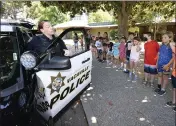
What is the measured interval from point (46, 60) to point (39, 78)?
209 millimetres

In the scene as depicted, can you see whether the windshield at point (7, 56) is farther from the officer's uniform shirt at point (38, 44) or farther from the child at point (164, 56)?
the child at point (164, 56)

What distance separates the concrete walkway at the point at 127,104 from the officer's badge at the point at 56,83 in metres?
1.95

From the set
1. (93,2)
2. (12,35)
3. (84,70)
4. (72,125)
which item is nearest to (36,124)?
(12,35)

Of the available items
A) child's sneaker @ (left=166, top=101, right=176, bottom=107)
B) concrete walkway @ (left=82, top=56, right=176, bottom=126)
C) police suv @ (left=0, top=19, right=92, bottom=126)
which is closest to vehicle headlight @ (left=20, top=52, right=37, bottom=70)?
police suv @ (left=0, top=19, right=92, bottom=126)

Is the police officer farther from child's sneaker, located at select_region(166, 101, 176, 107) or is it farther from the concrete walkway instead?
child's sneaker, located at select_region(166, 101, 176, 107)

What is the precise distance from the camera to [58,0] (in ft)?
53.2

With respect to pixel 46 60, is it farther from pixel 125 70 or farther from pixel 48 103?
pixel 125 70

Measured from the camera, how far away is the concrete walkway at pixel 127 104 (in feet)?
16.3

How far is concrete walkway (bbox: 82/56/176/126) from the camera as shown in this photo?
16.3 feet

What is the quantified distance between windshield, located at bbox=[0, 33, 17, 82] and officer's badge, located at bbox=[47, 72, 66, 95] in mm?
457

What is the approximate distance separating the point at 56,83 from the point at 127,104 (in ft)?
10.5

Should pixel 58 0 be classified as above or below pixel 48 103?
above

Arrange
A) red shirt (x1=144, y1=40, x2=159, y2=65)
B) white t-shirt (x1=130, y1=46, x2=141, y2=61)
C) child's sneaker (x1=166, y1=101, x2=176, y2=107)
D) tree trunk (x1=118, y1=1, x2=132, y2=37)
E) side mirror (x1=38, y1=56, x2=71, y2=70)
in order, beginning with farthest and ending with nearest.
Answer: tree trunk (x1=118, y1=1, x2=132, y2=37) < white t-shirt (x1=130, y1=46, x2=141, y2=61) < red shirt (x1=144, y1=40, x2=159, y2=65) < child's sneaker (x1=166, y1=101, x2=176, y2=107) < side mirror (x1=38, y1=56, x2=71, y2=70)

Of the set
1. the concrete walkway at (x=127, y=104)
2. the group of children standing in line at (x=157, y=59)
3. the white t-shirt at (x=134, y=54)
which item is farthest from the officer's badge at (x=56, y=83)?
the white t-shirt at (x=134, y=54)
